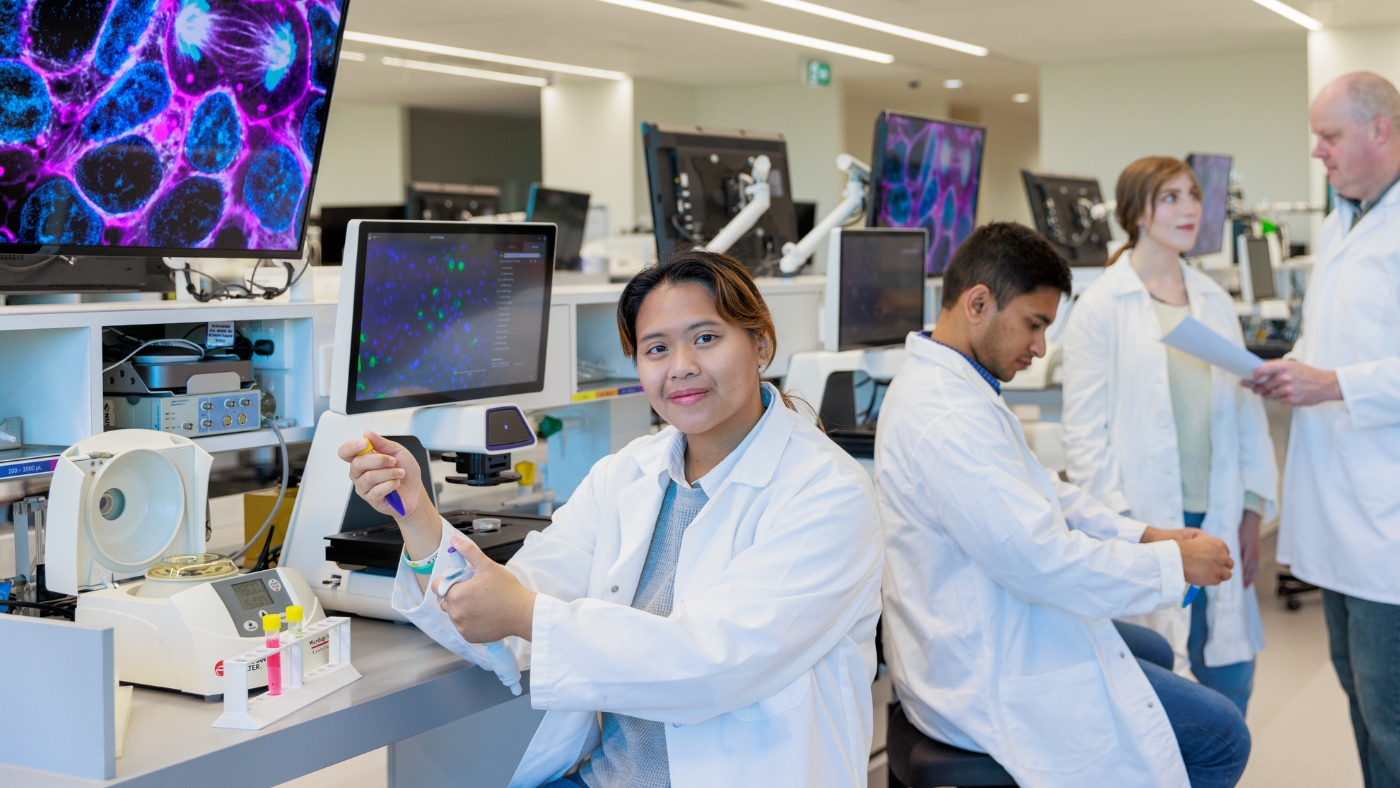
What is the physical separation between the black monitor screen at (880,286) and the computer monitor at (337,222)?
11.7 ft

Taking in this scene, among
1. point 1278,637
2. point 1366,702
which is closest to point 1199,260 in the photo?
point 1278,637

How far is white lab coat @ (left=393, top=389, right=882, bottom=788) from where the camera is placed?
139cm

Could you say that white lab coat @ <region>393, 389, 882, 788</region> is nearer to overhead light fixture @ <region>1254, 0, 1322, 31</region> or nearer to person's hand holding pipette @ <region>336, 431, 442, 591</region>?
person's hand holding pipette @ <region>336, 431, 442, 591</region>

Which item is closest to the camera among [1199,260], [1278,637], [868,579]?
[868,579]

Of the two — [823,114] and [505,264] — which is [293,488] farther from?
[823,114]

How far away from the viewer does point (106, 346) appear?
6.37 ft

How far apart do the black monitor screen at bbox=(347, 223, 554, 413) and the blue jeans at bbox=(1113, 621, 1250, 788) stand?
123 cm

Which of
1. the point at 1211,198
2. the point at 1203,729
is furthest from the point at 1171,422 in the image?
the point at 1211,198

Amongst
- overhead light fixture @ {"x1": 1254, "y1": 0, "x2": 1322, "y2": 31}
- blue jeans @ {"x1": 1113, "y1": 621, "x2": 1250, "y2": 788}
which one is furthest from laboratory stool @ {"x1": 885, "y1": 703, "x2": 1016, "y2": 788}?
overhead light fixture @ {"x1": 1254, "y1": 0, "x2": 1322, "y2": 31}

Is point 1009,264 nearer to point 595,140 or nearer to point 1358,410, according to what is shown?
point 1358,410

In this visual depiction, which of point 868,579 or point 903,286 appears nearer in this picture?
point 868,579

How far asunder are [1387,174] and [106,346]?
2371 mm

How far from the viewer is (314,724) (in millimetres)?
1473

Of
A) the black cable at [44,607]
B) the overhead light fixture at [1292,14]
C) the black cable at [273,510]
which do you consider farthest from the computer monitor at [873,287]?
the overhead light fixture at [1292,14]
